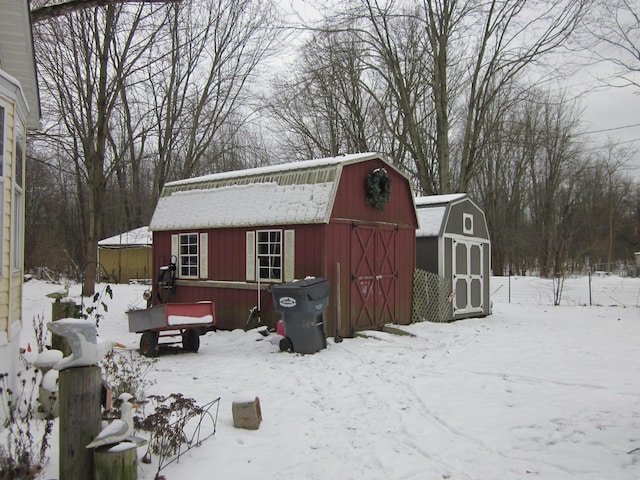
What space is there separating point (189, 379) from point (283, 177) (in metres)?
5.40

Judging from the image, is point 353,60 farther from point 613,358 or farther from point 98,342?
Result: point 98,342

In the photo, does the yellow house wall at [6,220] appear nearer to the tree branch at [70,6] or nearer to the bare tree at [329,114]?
the tree branch at [70,6]

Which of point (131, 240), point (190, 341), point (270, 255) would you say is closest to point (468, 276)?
point (270, 255)

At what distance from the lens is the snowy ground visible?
441 cm

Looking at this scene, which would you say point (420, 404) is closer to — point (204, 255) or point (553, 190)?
point (204, 255)

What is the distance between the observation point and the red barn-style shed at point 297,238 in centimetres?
1058

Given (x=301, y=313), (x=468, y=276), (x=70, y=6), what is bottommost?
(x=301, y=313)

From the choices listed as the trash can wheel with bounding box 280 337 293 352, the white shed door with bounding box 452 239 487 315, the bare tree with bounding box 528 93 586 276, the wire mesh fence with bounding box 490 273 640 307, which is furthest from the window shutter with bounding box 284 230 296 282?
the bare tree with bounding box 528 93 586 276

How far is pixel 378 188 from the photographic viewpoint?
37.8 ft

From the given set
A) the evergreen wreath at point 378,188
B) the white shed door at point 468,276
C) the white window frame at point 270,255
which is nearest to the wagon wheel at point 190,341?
the white window frame at point 270,255

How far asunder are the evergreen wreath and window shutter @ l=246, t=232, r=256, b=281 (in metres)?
2.65

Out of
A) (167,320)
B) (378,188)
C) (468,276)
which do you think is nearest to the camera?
(167,320)

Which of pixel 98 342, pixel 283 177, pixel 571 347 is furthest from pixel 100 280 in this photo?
pixel 98 342

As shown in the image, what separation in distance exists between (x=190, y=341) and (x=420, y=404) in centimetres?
476
